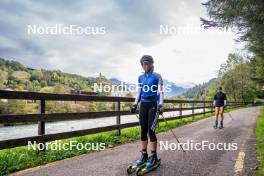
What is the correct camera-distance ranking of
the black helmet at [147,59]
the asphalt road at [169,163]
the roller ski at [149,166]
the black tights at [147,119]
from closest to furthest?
the roller ski at [149,166] < the asphalt road at [169,163] < the black tights at [147,119] < the black helmet at [147,59]

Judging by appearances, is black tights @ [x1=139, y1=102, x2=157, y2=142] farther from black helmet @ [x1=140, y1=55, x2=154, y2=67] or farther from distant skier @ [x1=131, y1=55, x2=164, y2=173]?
black helmet @ [x1=140, y1=55, x2=154, y2=67]

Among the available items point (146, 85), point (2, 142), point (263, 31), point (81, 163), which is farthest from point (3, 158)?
point (263, 31)

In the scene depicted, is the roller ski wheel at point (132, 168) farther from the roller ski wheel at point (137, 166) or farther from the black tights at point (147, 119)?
the black tights at point (147, 119)

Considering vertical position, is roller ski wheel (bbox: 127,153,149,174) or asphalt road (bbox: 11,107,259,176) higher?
roller ski wheel (bbox: 127,153,149,174)

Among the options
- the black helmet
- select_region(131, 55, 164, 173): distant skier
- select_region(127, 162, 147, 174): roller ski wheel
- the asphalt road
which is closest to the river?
the asphalt road

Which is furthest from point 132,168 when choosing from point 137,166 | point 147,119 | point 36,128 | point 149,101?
point 36,128

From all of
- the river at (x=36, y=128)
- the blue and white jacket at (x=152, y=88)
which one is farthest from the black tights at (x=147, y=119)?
the river at (x=36, y=128)

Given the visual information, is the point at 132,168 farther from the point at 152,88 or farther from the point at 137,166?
the point at 152,88

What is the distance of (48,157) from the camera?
632cm

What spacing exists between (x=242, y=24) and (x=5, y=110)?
124 ft

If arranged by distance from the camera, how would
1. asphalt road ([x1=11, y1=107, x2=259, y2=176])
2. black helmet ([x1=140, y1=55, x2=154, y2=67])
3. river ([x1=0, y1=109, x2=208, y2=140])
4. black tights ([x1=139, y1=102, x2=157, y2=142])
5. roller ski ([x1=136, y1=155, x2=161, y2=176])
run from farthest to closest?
river ([x1=0, y1=109, x2=208, y2=140]) → black helmet ([x1=140, y1=55, x2=154, y2=67]) → black tights ([x1=139, y1=102, x2=157, y2=142]) → asphalt road ([x1=11, y1=107, x2=259, y2=176]) → roller ski ([x1=136, y1=155, x2=161, y2=176])

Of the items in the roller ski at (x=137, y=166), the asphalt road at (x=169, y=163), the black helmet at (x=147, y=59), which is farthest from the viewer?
the black helmet at (x=147, y=59)

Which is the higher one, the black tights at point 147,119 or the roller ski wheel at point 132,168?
the black tights at point 147,119

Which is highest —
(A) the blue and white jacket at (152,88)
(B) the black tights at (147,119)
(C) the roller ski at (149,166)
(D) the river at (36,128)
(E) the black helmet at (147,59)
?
(E) the black helmet at (147,59)
